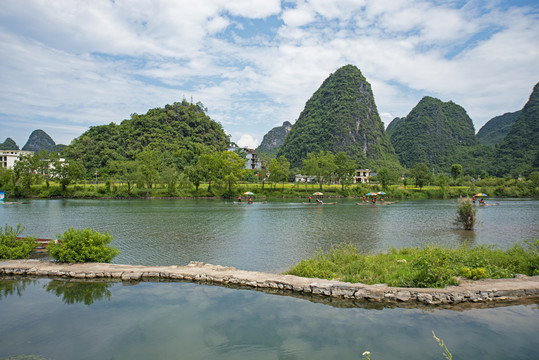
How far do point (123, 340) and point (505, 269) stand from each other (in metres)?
12.4

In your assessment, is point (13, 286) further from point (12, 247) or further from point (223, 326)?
point (223, 326)

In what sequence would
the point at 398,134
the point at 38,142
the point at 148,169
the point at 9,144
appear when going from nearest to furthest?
1. the point at 148,169
2. the point at 9,144
3. the point at 398,134
4. the point at 38,142

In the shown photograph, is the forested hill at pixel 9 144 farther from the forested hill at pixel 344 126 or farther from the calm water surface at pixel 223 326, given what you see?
the calm water surface at pixel 223 326

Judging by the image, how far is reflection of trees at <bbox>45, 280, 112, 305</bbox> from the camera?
1039 cm

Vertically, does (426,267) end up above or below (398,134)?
below

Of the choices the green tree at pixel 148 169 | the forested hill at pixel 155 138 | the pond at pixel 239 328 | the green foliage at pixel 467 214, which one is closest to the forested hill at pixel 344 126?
the forested hill at pixel 155 138

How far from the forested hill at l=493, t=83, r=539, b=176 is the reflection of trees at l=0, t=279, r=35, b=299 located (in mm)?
131886

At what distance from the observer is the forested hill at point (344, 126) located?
143750mm

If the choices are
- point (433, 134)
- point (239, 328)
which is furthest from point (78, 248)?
point (433, 134)

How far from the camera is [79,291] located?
36.0ft

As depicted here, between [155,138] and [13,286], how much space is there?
284 ft

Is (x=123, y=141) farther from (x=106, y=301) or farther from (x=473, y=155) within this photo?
(x=473, y=155)

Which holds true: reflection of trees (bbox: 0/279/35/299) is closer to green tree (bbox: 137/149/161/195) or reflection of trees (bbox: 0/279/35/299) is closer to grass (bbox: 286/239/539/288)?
grass (bbox: 286/239/539/288)

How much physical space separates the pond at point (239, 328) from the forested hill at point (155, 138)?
2743 inches
